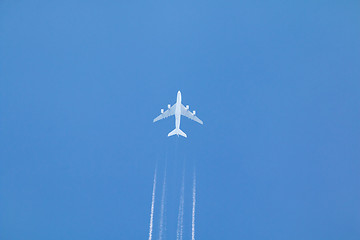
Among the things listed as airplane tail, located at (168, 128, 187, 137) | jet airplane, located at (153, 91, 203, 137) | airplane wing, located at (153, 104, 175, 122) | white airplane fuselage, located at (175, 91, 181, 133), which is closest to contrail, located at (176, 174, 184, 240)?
airplane tail, located at (168, 128, 187, 137)

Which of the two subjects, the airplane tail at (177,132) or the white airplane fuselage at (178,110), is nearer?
the white airplane fuselage at (178,110)

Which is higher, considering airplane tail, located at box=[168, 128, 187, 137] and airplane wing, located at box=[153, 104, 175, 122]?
airplane wing, located at box=[153, 104, 175, 122]

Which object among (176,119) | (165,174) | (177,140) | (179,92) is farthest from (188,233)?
(179,92)

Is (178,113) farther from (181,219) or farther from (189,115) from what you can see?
(181,219)

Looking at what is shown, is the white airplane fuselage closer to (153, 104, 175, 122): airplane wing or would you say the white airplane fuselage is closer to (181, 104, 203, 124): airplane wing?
(181, 104, 203, 124): airplane wing

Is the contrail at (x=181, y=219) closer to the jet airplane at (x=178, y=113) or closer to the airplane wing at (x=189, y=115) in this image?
the jet airplane at (x=178, y=113)

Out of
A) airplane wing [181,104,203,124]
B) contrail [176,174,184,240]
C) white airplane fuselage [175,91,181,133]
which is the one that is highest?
airplane wing [181,104,203,124]

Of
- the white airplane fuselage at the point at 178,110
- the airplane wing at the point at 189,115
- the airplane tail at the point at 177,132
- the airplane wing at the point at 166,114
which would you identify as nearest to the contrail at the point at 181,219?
the airplane tail at the point at 177,132

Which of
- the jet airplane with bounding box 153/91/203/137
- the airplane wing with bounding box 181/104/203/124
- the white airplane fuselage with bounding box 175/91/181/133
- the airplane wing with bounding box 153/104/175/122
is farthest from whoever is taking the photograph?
the airplane wing with bounding box 153/104/175/122

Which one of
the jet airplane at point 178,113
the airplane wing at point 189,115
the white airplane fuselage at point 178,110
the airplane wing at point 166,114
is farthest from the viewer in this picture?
the airplane wing at point 166,114

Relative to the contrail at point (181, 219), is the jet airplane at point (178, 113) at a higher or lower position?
higher

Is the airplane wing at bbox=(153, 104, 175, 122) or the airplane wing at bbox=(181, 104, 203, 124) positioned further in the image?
the airplane wing at bbox=(153, 104, 175, 122)

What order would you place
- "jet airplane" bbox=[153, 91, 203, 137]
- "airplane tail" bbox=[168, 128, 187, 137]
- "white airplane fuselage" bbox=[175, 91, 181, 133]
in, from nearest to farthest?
"white airplane fuselage" bbox=[175, 91, 181, 133], "jet airplane" bbox=[153, 91, 203, 137], "airplane tail" bbox=[168, 128, 187, 137]

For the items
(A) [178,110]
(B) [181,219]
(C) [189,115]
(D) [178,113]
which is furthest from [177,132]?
(B) [181,219]
